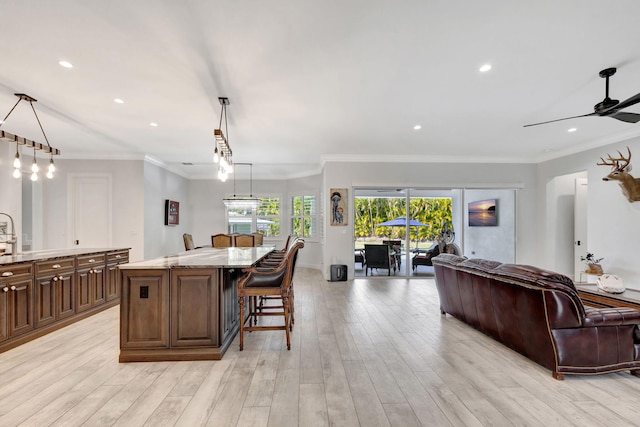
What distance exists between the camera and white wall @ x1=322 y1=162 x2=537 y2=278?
7.05m

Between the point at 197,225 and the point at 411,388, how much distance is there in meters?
8.82

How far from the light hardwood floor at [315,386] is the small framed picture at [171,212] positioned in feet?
15.2

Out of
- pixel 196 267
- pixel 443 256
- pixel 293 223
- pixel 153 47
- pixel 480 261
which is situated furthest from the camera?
pixel 293 223

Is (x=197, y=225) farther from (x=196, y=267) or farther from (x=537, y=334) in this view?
(x=537, y=334)

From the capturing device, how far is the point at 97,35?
2516 mm

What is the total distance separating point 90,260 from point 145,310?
78.3 inches

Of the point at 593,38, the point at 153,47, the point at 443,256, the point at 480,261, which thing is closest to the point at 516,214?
the point at 443,256

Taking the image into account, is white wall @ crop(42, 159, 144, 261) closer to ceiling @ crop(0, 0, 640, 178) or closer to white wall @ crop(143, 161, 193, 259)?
white wall @ crop(143, 161, 193, 259)

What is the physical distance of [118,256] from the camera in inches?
187

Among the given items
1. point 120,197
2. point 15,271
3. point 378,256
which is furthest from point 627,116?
point 120,197

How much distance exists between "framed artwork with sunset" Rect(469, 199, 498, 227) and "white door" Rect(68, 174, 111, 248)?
8.48 m

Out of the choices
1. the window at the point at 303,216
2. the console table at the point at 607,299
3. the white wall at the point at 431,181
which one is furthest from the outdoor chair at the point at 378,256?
the console table at the point at 607,299

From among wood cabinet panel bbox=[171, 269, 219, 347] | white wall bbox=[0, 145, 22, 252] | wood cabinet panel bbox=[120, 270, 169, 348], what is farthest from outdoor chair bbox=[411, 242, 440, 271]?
white wall bbox=[0, 145, 22, 252]

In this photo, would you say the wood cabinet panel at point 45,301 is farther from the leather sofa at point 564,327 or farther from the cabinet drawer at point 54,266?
the leather sofa at point 564,327
